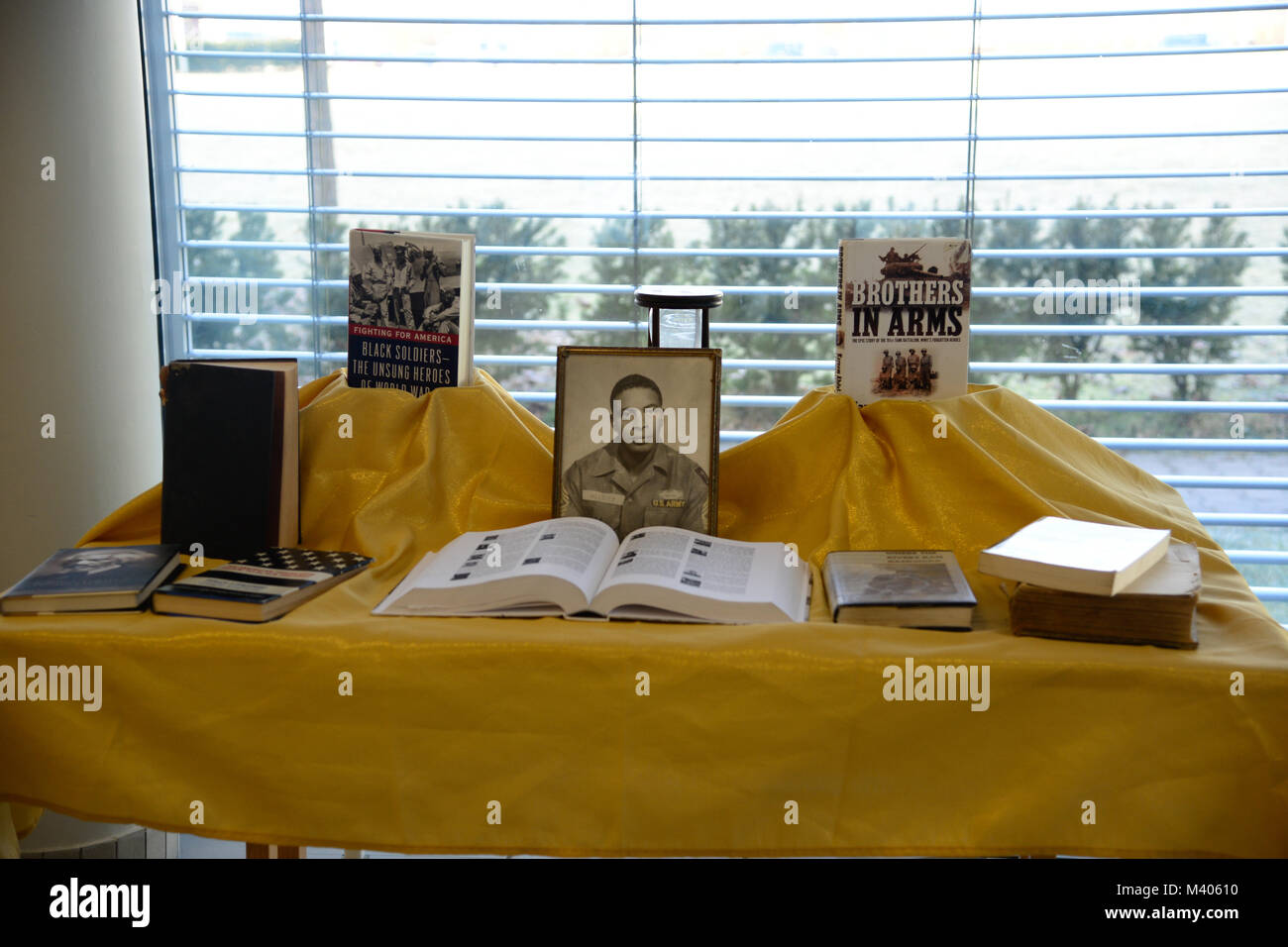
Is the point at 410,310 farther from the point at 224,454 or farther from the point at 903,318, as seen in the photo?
the point at 903,318

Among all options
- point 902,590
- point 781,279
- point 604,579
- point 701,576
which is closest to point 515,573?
point 604,579

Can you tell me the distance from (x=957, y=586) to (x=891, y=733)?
0.66 feet

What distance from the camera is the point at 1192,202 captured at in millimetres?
Result: 2254

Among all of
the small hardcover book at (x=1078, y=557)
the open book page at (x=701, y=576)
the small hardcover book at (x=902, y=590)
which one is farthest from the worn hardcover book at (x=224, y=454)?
the small hardcover book at (x=1078, y=557)

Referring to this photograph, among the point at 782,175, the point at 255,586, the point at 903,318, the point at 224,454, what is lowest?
the point at 255,586

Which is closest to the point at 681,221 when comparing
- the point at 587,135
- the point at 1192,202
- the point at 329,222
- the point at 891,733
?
the point at 587,135

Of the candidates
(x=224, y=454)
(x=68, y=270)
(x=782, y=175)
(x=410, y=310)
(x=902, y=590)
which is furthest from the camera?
(x=782, y=175)

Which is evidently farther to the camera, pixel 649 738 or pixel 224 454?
pixel 224 454

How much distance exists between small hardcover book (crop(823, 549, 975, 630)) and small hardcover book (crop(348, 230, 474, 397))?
2.11 ft

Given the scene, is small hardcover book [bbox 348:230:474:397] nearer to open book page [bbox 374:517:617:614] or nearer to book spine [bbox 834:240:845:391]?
open book page [bbox 374:517:617:614]

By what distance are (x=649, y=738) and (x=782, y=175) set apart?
142cm

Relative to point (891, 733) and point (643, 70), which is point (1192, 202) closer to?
point (643, 70)

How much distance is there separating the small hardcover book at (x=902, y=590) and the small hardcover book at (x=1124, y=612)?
0.07 metres

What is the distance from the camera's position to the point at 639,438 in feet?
4.98
